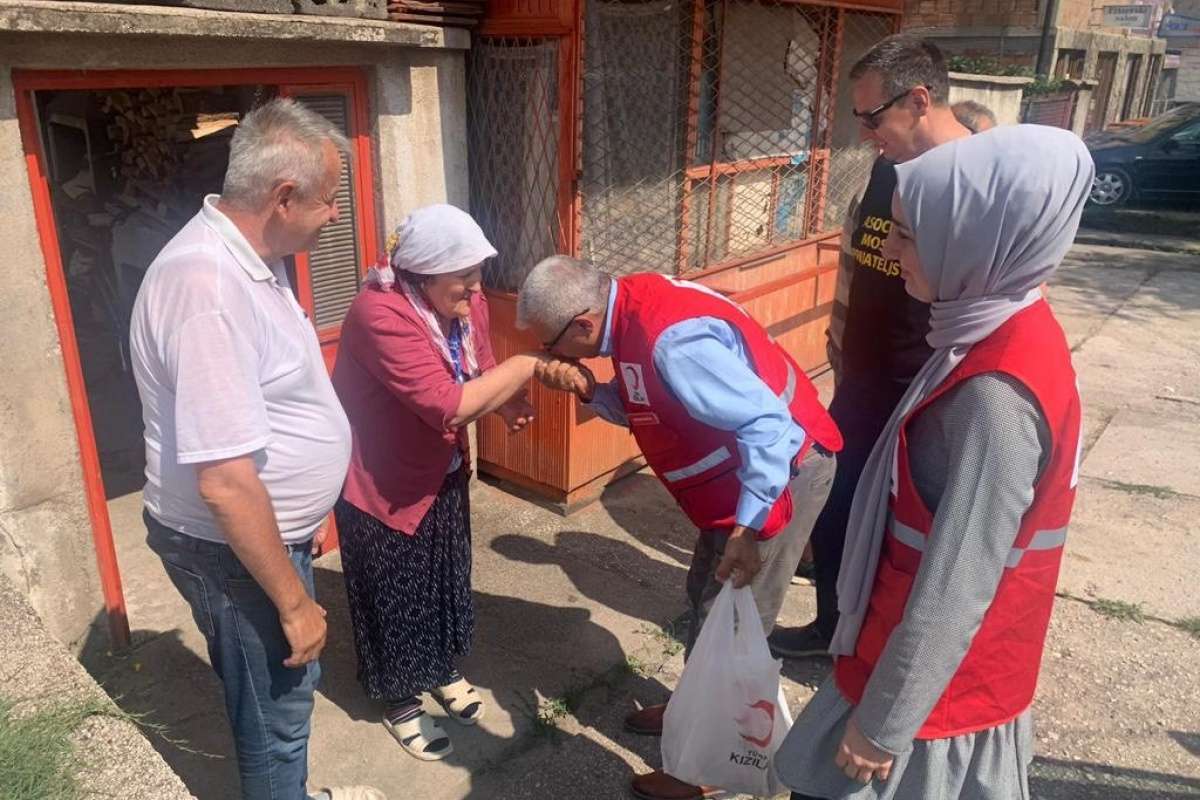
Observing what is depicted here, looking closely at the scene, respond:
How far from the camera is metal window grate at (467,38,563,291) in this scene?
11.6 ft

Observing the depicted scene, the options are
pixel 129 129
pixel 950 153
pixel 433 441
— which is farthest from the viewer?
pixel 129 129

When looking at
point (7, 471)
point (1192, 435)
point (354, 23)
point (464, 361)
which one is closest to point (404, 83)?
point (354, 23)

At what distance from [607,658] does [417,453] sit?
110cm

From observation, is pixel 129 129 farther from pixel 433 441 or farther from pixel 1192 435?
pixel 1192 435

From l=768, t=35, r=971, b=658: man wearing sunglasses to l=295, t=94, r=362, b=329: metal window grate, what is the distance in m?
1.78

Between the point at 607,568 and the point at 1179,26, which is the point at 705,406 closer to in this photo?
the point at 607,568

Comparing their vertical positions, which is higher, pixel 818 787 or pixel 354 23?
pixel 354 23

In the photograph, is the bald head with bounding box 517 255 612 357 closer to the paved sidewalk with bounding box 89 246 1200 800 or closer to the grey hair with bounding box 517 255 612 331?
the grey hair with bounding box 517 255 612 331

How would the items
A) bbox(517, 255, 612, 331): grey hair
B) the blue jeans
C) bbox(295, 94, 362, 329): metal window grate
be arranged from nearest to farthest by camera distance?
the blue jeans → bbox(517, 255, 612, 331): grey hair → bbox(295, 94, 362, 329): metal window grate

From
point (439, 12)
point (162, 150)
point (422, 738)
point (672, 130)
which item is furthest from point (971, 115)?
point (162, 150)

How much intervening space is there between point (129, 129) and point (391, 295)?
11.3ft

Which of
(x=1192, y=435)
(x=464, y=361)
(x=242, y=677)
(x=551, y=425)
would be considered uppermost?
(x=464, y=361)

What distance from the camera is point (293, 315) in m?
1.83

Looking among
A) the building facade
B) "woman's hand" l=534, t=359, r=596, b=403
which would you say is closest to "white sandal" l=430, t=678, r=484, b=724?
"woman's hand" l=534, t=359, r=596, b=403
